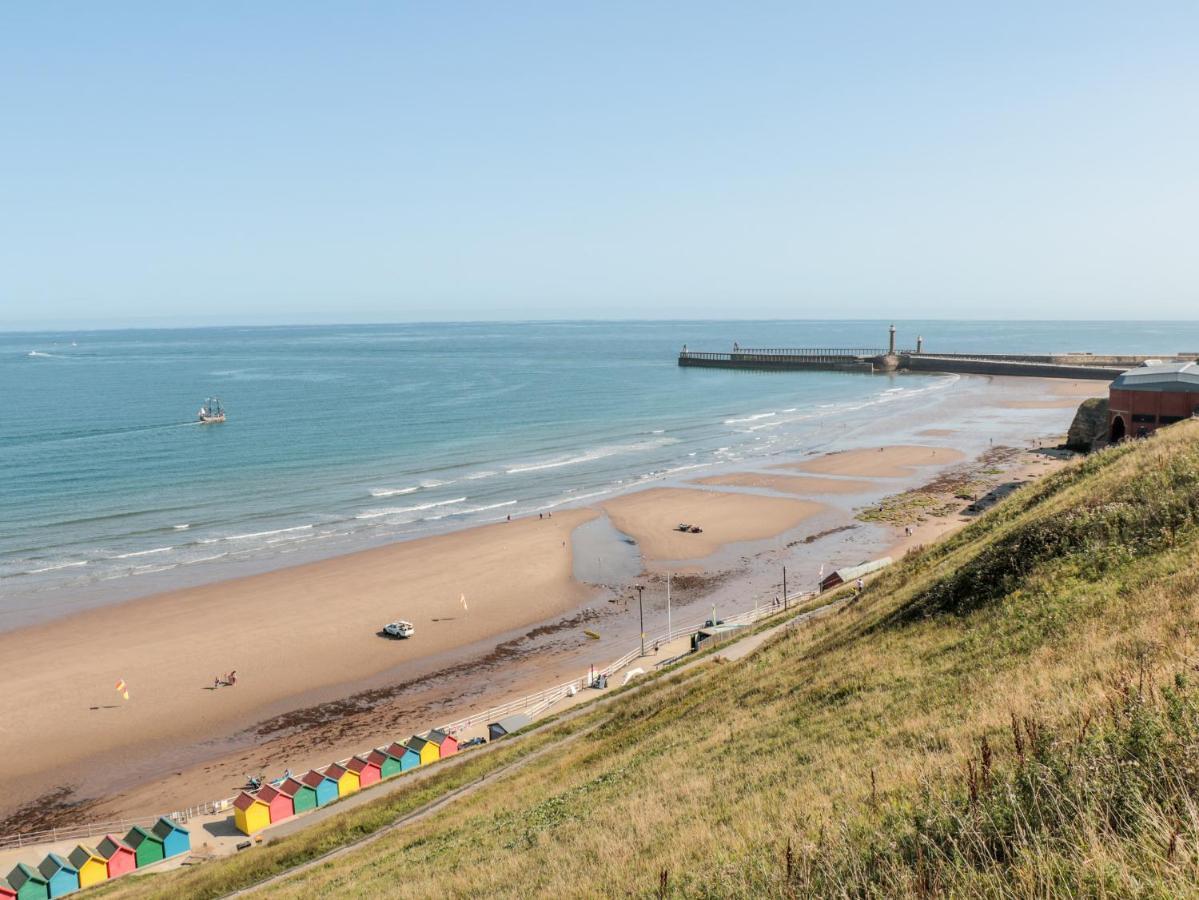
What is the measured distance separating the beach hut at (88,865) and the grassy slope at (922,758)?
247cm

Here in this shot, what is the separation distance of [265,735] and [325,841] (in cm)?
1282

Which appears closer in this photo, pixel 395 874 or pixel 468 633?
pixel 395 874

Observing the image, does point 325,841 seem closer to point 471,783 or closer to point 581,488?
point 471,783

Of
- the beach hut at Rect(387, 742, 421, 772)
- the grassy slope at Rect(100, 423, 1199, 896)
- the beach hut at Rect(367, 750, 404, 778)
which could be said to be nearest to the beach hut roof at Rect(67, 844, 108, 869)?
the grassy slope at Rect(100, 423, 1199, 896)

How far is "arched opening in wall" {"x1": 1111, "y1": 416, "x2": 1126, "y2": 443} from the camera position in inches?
1983

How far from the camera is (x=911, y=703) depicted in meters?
13.0

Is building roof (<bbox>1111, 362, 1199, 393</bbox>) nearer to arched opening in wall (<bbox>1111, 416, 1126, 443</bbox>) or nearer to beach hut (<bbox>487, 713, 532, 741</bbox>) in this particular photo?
arched opening in wall (<bbox>1111, 416, 1126, 443</bbox>)

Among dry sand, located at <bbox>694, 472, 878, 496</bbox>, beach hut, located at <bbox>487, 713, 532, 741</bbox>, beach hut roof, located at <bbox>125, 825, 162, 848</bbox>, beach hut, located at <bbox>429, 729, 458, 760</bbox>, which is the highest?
dry sand, located at <bbox>694, 472, 878, 496</bbox>

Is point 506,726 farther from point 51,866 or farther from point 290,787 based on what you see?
point 51,866

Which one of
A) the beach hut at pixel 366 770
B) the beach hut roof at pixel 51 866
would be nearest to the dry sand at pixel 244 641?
the beach hut roof at pixel 51 866

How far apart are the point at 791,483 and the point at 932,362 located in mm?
99793

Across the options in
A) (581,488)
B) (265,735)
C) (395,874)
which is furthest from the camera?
(581,488)

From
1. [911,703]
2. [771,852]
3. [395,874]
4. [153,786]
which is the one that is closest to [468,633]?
[153,786]

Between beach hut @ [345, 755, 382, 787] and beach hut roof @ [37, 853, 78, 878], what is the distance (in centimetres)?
766
